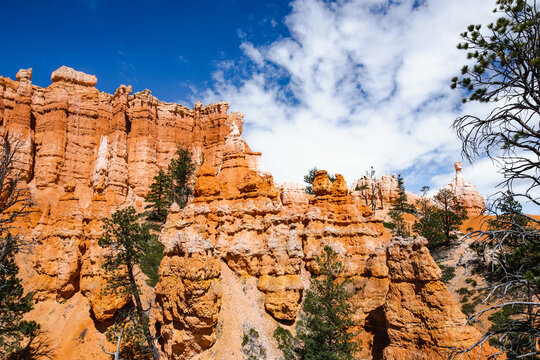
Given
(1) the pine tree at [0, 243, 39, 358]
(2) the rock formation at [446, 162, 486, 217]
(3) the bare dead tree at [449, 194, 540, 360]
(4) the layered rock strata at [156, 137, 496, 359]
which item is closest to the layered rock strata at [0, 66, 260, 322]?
(4) the layered rock strata at [156, 137, 496, 359]

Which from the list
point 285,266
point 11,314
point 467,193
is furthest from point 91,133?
point 467,193

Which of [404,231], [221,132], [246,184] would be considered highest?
[221,132]

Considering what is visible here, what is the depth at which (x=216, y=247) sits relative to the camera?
24781 mm

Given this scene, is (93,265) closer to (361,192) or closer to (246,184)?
(246,184)

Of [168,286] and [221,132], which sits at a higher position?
[221,132]

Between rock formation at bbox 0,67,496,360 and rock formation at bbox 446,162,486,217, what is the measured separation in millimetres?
38200

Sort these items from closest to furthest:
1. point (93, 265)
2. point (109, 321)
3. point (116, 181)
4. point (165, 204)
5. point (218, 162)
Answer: point (109, 321), point (93, 265), point (165, 204), point (116, 181), point (218, 162)

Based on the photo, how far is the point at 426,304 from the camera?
15.8 meters

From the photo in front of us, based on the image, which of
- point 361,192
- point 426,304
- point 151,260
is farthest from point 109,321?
point 361,192

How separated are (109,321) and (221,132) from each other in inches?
1642

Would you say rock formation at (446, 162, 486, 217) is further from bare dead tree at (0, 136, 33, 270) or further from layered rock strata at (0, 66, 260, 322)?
bare dead tree at (0, 136, 33, 270)

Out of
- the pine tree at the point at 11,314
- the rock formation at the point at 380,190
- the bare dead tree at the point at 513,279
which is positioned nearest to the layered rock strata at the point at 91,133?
the pine tree at the point at 11,314

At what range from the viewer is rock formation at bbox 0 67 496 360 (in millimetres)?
16578

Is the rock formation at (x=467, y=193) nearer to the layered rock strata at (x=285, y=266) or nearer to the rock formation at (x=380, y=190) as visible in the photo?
the rock formation at (x=380, y=190)
